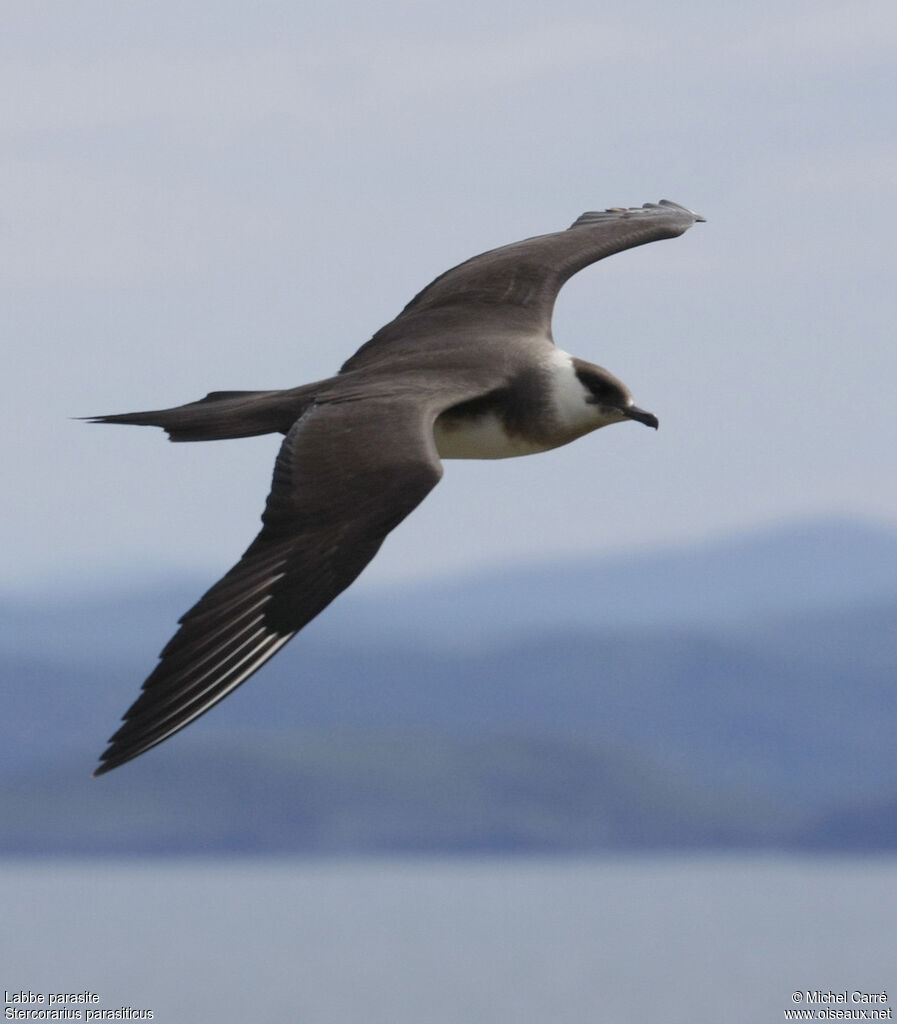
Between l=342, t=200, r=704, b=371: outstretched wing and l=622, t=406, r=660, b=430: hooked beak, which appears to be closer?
l=622, t=406, r=660, b=430: hooked beak

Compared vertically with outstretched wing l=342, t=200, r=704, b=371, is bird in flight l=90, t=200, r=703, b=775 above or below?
below

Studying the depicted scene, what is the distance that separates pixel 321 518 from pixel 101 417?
204 cm

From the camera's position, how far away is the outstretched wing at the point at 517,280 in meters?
11.9

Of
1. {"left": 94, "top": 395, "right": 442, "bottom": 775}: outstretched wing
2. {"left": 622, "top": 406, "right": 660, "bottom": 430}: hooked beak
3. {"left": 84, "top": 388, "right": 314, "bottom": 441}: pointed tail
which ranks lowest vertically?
{"left": 94, "top": 395, "right": 442, "bottom": 775}: outstretched wing

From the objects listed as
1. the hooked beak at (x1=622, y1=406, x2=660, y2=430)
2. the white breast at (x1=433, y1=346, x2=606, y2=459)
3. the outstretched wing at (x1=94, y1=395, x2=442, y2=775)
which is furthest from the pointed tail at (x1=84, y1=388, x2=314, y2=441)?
the hooked beak at (x1=622, y1=406, x2=660, y2=430)

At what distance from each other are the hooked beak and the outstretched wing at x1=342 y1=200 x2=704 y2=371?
1.05 metres

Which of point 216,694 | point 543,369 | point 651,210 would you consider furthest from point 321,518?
point 651,210

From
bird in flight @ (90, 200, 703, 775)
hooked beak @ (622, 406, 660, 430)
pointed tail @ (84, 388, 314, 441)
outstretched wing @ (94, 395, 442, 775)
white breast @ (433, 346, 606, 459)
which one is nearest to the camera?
outstretched wing @ (94, 395, 442, 775)

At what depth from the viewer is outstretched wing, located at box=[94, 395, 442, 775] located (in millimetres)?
7980

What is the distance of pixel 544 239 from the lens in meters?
13.2

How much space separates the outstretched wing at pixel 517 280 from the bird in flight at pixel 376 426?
16mm

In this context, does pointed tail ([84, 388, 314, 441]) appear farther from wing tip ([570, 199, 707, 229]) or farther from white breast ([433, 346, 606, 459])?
Result: wing tip ([570, 199, 707, 229])

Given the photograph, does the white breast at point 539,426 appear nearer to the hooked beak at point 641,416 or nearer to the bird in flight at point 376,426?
the bird in flight at point 376,426

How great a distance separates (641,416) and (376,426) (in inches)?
86.1
